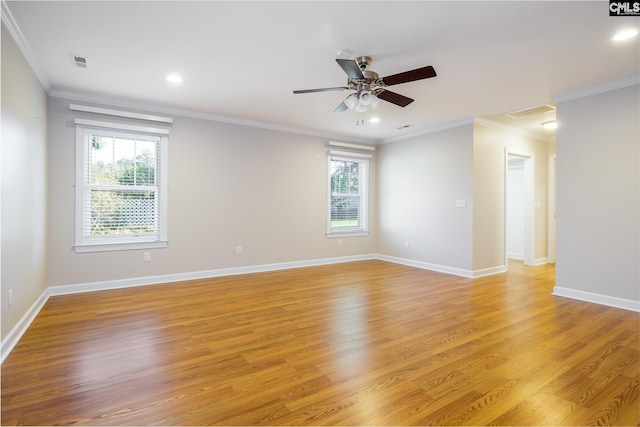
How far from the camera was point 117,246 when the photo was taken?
4305 mm

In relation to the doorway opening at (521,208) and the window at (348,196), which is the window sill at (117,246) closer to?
the window at (348,196)

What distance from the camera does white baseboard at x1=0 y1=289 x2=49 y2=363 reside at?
234 cm

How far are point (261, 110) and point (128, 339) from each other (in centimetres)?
339

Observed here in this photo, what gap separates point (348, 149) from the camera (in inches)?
255

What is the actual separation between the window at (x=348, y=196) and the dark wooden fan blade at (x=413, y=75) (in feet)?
11.0

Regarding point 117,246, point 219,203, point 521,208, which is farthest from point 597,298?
point 117,246

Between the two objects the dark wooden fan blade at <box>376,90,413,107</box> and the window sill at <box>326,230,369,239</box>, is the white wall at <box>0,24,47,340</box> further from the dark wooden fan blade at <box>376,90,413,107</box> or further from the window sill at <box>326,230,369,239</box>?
the window sill at <box>326,230,369,239</box>

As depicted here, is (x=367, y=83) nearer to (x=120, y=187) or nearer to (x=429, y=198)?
(x=429, y=198)

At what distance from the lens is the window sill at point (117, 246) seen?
411cm

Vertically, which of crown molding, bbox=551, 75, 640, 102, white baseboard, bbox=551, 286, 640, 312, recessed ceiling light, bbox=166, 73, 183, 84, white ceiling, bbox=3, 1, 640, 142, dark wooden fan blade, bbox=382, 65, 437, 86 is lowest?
white baseboard, bbox=551, 286, 640, 312

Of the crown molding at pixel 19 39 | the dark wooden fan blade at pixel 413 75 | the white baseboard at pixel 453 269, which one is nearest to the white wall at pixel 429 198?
the white baseboard at pixel 453 269

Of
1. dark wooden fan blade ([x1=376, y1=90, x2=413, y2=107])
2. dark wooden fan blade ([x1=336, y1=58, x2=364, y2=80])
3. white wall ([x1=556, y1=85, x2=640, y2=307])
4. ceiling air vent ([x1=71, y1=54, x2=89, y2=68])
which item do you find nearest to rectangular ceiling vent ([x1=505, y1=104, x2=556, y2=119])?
white wall ([x1=556, y1=85, x2=640, y2=307])

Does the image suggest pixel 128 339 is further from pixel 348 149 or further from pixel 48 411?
pixel 348 149

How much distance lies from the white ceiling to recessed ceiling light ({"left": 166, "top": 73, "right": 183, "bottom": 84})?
3.0 inches
